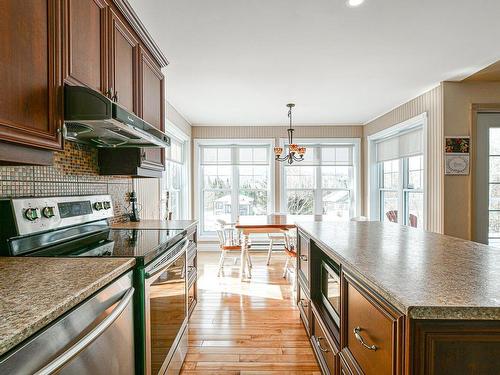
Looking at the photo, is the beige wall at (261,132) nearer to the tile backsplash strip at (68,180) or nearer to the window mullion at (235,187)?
the window mullion at (235,187)

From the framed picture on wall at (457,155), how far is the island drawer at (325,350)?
8.71 feet

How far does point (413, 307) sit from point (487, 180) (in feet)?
12.1

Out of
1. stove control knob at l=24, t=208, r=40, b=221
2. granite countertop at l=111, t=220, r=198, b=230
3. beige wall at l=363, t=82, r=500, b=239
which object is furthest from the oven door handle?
beige wall at l=363, t=82, r=500, b=239

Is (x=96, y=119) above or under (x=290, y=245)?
above

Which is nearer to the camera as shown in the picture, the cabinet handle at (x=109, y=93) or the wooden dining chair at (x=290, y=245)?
the cabinet handle at (x=109, y=93)

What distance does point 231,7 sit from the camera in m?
1.99

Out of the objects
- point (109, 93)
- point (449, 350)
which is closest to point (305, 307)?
point (449, 350)

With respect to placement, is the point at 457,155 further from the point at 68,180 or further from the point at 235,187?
the point at 68,180

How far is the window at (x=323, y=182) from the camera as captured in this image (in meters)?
5.80

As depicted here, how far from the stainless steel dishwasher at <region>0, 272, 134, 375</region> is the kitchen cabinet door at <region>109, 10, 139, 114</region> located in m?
1.24

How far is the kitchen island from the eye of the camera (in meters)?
0.80

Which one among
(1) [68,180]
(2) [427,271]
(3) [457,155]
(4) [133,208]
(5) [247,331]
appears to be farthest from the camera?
(3) [457,155]

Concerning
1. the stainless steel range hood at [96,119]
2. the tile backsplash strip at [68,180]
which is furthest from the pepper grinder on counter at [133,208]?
the stainless steel range hood at [96,119]

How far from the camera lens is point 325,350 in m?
1.73
